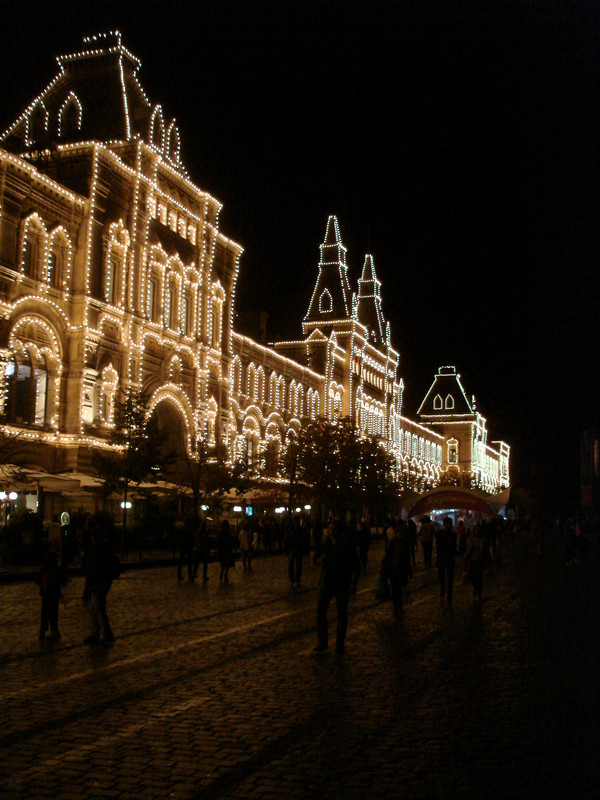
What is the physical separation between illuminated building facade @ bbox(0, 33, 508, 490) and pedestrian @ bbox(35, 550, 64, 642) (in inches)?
613

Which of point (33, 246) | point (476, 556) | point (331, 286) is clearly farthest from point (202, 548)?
point (331, 286)

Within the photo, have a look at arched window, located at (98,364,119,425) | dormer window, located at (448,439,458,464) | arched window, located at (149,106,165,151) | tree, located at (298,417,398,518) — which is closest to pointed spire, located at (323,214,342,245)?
tree, located at (298,417,398,518)

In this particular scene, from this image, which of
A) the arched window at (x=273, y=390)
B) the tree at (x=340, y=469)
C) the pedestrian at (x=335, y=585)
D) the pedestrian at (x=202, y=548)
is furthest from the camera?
the arched window at (x=273, y=390)

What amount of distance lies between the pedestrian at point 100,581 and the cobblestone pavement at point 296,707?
0.23 meters

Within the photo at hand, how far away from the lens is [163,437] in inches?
1419

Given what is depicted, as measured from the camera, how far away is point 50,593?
12539 millimetres

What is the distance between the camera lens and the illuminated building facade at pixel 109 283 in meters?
35.0

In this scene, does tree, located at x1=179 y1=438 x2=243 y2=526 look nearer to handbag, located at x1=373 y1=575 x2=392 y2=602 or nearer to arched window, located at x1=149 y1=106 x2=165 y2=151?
arched window, located at x1=149 y1=106 x2=165 y2=151

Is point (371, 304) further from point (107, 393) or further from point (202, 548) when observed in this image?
point (202, 548)

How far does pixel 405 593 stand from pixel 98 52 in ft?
108

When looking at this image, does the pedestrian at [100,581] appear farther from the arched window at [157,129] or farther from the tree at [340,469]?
the tree at [340,469]

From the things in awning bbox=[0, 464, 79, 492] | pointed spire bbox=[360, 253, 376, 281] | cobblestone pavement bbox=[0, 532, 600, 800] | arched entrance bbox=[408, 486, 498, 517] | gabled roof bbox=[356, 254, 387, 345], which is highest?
pointed spire bbox=[360, 253, 376, 281]

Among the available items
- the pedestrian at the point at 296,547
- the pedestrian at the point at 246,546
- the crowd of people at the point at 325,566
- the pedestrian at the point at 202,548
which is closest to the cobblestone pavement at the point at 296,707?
the crowd of people at the point at 325,566

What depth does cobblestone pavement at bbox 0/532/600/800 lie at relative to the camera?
639cm
